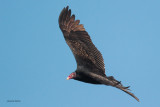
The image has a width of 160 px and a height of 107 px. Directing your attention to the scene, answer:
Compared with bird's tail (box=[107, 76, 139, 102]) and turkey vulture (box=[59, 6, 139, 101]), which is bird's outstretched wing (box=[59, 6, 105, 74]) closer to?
turkey vulture (box=[59, 6, 139, 101])

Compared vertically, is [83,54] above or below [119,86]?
above

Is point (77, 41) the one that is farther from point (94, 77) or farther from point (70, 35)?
point (94, 77)

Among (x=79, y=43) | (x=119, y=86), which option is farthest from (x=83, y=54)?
(x=119, y=86)

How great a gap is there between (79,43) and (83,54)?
46 centimetres

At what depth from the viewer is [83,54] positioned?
31.3 feet

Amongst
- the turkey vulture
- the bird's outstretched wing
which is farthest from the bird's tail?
the bird's outstretched wing

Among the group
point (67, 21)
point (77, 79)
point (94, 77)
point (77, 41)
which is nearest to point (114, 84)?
point (94, 77)

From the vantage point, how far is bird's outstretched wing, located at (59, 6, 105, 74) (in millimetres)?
9469

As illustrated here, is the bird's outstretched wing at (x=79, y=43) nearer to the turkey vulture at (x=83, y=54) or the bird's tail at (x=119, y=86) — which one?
the turkey vulture at (x=83, y=54)

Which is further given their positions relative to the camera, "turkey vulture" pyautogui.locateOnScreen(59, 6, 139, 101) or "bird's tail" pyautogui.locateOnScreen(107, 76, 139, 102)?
"turkey vulture" pyautogui.locateOnScreen(59, 6, 139, 101)

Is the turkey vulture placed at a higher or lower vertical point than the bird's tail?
higher

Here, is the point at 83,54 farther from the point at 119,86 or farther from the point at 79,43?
the point at 119,86

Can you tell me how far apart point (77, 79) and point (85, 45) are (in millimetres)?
1148

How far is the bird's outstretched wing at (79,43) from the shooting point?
9469 mm
